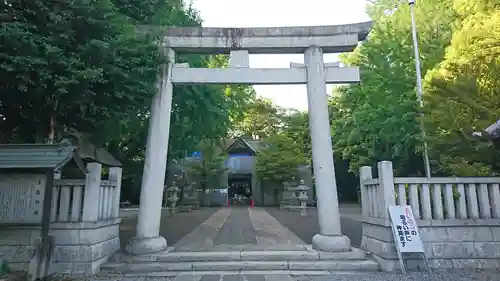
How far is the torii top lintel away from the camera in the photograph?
26.1 feet

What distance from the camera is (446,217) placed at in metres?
6.63

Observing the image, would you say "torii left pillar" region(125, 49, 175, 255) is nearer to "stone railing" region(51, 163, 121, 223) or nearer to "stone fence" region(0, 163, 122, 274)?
"stone fence" region(0, 163, 122, 274)

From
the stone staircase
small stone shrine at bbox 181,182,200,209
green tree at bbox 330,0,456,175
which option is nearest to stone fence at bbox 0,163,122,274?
the stone staircase

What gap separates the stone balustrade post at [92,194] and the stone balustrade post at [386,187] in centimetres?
552

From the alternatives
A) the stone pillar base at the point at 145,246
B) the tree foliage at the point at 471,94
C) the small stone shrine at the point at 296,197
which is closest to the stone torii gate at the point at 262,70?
the stone pillar base at the point at 145,246

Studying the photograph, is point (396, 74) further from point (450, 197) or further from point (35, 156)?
point (35, 156)

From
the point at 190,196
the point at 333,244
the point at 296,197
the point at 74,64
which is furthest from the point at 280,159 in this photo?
the point at 74,64

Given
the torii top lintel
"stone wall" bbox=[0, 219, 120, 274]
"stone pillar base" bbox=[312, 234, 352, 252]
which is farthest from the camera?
the torii top lintel

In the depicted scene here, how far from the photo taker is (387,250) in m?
6.45

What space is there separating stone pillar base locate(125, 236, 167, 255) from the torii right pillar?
336 centimetres

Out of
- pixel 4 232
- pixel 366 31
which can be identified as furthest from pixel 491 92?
pixel 4 232

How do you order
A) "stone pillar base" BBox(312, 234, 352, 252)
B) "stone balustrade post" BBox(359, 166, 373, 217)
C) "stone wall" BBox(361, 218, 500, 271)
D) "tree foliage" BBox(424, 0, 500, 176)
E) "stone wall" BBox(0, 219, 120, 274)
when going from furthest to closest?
1. "stone balustrade post" BBox(359, 166, 373, 217)
2. "stone pillar base" BBox(312, 234, 352, 252)
3. "tree foliage" BBox(424, 0, 500, 176)
4. "stone wall" BBox(361, 218, 500, 271)
5. "stone wall" BBox(0, 219, 120, 274)

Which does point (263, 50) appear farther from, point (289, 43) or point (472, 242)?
point (472, 242)

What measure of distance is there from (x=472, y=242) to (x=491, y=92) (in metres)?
3.03
